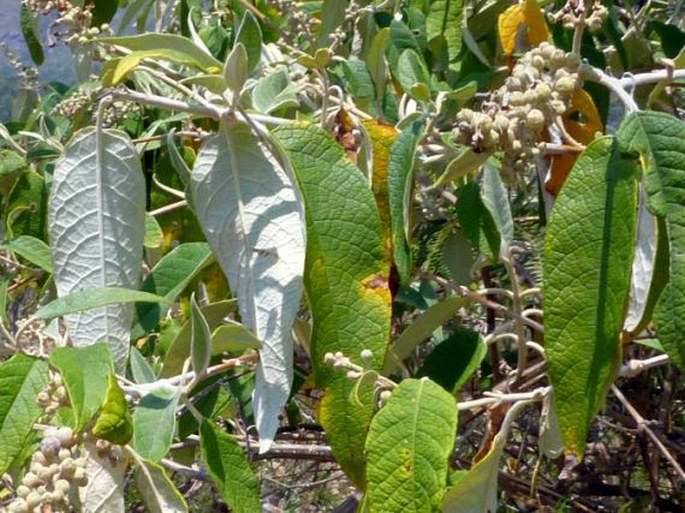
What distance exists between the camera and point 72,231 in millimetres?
820

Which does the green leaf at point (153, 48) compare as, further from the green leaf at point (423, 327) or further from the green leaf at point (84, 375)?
the green leaf at point (423, 327)

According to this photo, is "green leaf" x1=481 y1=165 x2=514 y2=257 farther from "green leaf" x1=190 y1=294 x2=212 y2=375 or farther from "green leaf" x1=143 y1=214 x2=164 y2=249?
"green leaf" x1=143 y1=214 x2=164 y2=249

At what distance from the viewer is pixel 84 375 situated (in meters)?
0.68

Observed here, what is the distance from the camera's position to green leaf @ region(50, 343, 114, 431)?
2.12 feet

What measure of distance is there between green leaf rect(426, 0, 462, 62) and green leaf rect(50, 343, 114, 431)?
2.08 feet

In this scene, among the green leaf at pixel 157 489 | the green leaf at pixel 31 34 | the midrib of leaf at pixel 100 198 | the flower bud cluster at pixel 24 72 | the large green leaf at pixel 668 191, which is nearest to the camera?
the large green leaf at pixel 668 191

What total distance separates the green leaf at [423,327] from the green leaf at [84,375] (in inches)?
10.8

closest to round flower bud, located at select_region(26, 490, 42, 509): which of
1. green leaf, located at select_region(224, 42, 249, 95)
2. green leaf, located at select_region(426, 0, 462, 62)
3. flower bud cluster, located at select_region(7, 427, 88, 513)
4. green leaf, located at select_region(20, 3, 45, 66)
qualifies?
flower bud cluster, located at select_region(7, 427, 88, 513)

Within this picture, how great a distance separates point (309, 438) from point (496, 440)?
2.11 feet

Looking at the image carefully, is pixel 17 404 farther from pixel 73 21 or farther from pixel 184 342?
pixel 73 21

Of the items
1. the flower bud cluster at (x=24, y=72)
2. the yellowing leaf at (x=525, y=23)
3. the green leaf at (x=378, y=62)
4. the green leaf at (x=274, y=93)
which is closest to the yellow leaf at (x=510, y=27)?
the yellowing leaf at (x=525, y=23)

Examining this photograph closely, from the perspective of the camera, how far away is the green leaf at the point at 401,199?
734mm

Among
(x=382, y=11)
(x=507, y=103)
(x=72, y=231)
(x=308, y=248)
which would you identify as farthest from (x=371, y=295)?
(x=382, y=11)

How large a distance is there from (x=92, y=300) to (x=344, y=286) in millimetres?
180
